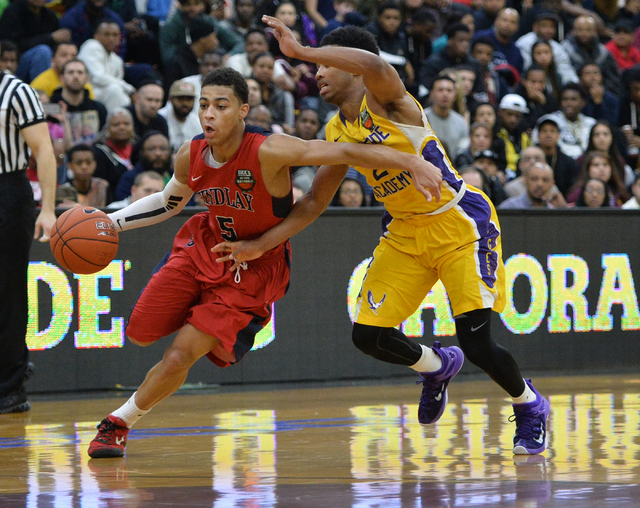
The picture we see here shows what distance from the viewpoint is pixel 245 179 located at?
5.18 meters

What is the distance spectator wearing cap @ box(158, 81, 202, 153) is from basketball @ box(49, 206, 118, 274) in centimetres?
496

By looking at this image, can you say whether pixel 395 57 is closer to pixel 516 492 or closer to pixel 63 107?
pixel 63 107

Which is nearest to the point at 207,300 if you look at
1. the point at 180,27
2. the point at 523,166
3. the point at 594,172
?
the point at 523,166

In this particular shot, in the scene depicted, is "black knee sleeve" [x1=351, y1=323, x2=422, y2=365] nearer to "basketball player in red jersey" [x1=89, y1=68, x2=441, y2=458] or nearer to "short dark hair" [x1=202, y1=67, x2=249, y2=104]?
"basketball player in red jersey" [x1=89, y1=68, x2=441, y2=458]

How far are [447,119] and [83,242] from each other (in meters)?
6.81

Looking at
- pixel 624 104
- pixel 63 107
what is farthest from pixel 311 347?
pixel 624 104

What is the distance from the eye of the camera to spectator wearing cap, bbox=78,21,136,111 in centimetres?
1074

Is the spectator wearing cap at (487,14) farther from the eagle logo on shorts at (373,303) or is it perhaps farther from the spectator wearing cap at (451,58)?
the eagle logo on shorts at (373,303)

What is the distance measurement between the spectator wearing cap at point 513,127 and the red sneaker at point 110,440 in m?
7.58

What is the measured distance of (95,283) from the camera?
8.10 metres

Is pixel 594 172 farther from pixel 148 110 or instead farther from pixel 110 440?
pixel 110 440

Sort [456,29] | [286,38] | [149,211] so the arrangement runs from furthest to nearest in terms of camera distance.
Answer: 1. [456,29]
2. [149,211]
3. [286,38]

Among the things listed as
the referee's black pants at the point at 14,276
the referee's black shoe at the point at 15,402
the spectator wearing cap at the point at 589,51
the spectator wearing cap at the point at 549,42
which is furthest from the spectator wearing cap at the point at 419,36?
the referee's black shoe at the point at 15,402

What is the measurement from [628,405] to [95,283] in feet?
13.3
